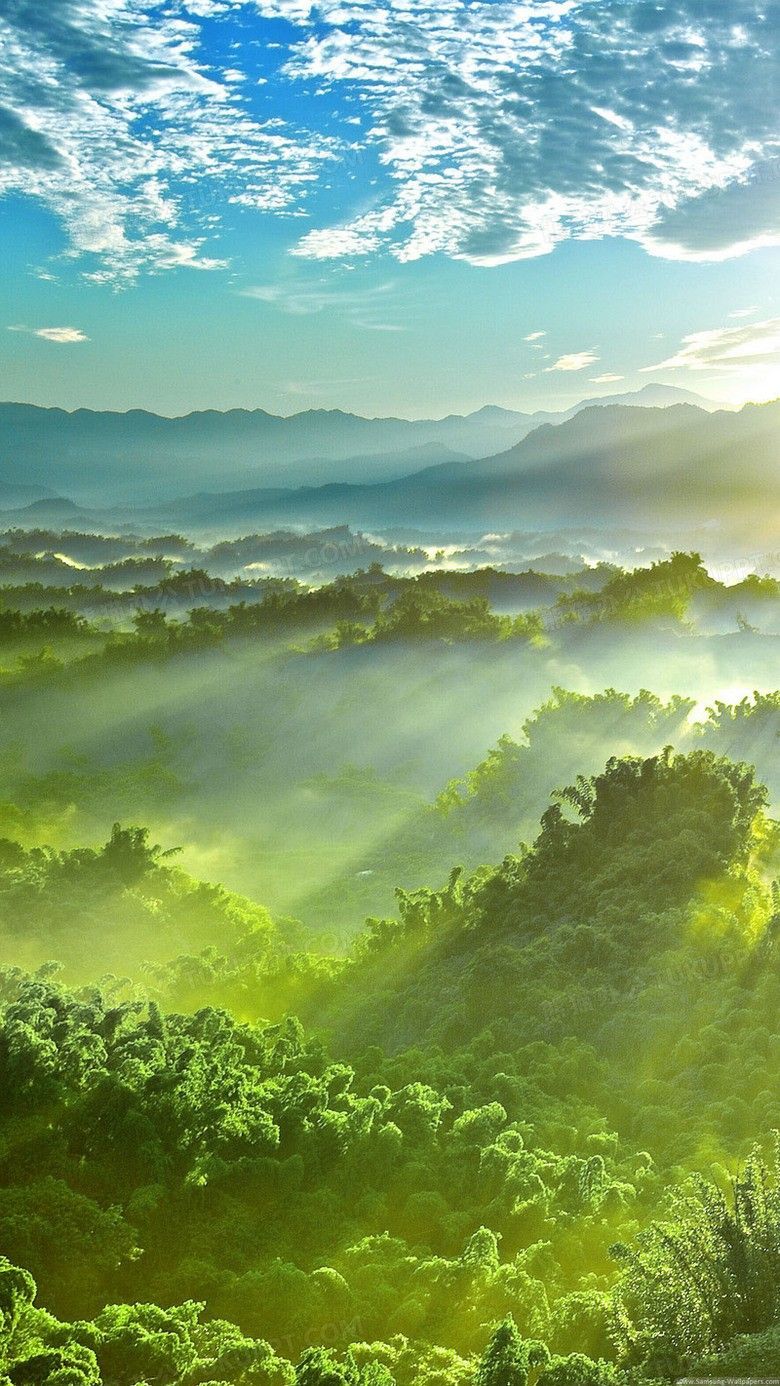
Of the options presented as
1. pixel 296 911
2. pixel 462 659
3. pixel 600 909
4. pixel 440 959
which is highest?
A: pixel 462 659

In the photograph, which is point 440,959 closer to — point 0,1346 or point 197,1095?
point 197,1095

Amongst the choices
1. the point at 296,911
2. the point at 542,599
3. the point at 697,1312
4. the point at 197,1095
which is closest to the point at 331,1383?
the point at 697,1312

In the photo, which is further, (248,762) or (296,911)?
(248,762)

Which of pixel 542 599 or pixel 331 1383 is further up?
pixel 542 599

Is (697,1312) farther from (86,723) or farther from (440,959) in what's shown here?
(86,723)

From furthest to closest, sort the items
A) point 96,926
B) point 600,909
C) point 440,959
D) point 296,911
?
point 296,911
point 96,926
point 440,959
point 600,909

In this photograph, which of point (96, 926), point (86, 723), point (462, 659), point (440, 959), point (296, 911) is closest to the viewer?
point (440, 959)
